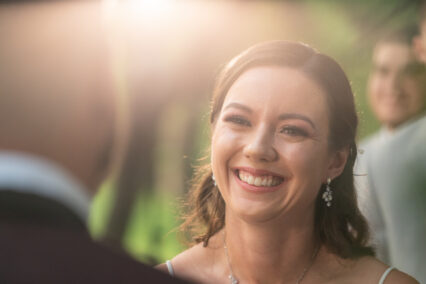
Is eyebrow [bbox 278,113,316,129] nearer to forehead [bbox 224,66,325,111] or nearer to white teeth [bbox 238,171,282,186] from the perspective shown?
forehead [bbox 224,66,325,111]

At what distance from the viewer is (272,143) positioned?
141 cm

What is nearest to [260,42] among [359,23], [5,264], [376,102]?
[359,23]

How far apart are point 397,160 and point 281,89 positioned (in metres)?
0.59

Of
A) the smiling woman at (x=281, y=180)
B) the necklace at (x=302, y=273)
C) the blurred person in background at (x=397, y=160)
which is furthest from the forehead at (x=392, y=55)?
the necklace at (x=302, y=273)

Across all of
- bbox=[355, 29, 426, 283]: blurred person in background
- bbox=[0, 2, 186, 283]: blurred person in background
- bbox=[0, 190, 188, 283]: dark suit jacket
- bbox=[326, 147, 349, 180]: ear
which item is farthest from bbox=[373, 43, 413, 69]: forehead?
bbox=[0, 190, 188, 283]: dark suit jacket

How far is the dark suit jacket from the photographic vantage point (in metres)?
0.68

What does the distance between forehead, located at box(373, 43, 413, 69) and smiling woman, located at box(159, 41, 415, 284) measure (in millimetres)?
223

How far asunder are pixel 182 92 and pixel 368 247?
29.9 inches

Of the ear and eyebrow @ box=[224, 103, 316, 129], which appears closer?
eyebrow @ box=[224, 103, 316, 129]

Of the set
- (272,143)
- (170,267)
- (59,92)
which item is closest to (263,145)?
(272,143)

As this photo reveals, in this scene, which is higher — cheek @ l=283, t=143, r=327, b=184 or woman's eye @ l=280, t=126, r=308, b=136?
woman's eye @ l=280, t=126, r=308, b=136

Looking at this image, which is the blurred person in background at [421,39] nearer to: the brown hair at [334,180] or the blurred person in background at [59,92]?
the brown hair at [334,180]

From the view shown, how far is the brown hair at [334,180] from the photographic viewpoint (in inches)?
57.6

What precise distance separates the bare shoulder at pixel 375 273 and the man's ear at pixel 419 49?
64cm
